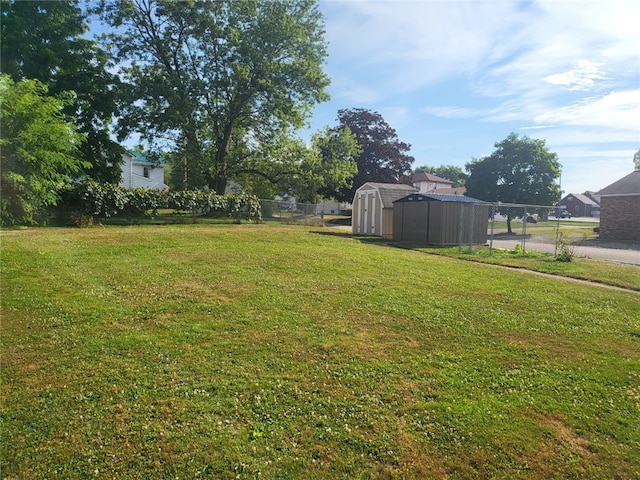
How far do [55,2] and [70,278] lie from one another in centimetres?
2248

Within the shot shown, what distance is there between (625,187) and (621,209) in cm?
180

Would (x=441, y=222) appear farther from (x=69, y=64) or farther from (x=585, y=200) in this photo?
(x=585, y=200)

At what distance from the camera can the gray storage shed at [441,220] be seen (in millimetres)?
19453

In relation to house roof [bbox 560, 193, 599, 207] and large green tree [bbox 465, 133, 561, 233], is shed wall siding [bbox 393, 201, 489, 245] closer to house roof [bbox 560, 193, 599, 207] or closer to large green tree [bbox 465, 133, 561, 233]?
→ large green tree [bbox 465, 133, 561, 233]

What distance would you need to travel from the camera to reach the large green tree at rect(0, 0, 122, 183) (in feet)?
68.4

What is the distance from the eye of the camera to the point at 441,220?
63.8 feet

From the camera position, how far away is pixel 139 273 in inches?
329

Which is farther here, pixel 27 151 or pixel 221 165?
pixel 221 165

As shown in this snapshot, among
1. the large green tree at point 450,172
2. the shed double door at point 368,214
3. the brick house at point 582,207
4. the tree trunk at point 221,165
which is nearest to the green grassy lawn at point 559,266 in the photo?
the shed double door at point 368,214

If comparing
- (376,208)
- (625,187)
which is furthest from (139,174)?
(625,187)

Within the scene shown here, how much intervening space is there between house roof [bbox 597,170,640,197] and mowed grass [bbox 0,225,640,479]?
24857 mm

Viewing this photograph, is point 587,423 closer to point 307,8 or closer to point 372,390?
point 372,390

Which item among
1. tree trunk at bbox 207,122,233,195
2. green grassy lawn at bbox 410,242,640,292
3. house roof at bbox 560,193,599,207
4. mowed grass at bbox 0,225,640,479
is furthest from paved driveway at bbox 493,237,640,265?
house roof at bbox 560,193,599,207

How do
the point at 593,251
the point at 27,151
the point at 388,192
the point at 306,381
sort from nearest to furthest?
the point at 306,381 → the point at 27,151 → the point at 593,251 → the point at 388,192
